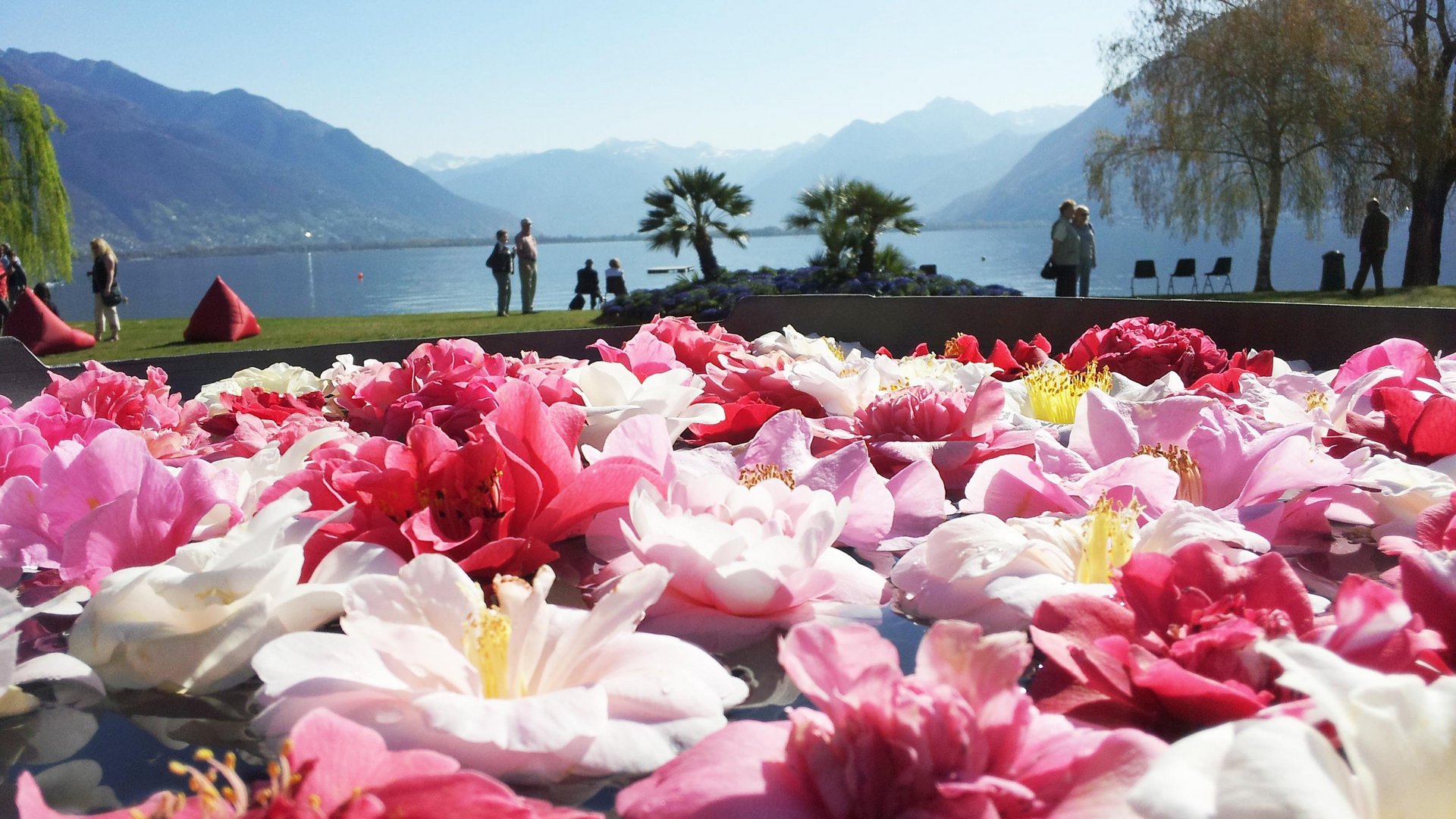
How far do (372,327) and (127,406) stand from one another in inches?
431

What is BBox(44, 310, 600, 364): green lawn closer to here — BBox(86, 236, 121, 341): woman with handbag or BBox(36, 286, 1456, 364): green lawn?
BBox(36, 286, 1456, 364): green lawn

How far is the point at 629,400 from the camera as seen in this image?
1407 millimetres

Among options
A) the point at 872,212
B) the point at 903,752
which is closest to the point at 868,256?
the point at 872,212

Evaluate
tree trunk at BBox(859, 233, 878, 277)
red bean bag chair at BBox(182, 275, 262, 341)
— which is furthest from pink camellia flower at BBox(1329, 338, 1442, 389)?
tree trunk at BBox(859, 233, 878, 277)

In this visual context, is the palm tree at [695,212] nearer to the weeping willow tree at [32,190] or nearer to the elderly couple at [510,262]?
the elderly couple at [510,262]

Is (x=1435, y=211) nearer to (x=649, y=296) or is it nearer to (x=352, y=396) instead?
(x=649, y=296)

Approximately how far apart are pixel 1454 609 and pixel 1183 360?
1504 mm

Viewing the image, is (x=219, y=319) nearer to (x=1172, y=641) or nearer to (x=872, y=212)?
(x=872, y=212)

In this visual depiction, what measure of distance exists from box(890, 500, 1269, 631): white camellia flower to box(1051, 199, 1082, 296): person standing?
9956 mm

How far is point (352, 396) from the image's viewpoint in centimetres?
173

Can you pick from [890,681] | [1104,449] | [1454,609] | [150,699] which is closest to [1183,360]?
[1104,449]

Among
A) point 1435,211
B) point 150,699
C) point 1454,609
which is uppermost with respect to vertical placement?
point 1435,211

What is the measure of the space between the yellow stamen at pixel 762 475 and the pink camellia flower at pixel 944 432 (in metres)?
0.25

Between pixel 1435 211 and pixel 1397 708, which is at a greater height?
pixel 1435 211
